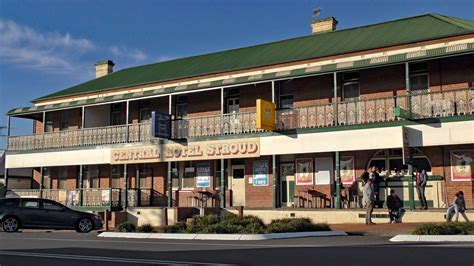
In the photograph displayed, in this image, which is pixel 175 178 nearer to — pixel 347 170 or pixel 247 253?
pixel 347 170

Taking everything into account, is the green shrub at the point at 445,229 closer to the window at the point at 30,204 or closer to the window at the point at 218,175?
the window at the point at 218,175

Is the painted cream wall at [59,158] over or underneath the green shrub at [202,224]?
over

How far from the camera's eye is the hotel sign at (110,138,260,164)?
75.0ft

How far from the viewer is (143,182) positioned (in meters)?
27.7

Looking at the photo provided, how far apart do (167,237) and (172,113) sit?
11591 millimetres

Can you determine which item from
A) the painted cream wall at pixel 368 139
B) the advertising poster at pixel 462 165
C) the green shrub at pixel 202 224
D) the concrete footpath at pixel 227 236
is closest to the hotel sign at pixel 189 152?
the painted cream wall at pixel 368 139

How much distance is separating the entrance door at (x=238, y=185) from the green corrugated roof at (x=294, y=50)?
4768 millimetres

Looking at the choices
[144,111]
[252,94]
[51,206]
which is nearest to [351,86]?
[252,94]

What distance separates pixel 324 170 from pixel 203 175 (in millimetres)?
6071

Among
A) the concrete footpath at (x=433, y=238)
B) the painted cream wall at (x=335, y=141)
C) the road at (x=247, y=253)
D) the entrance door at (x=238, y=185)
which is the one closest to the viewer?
the road at (x=247, y=253)

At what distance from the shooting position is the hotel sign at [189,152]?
22859 millimetres

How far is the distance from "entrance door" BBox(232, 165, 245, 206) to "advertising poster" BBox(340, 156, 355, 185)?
4844 millimetres

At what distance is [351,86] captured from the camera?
2270 centimetres

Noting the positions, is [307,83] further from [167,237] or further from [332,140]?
[167,237]
